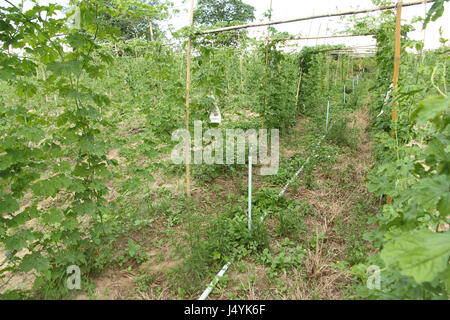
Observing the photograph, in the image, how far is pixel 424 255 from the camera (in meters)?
0.76

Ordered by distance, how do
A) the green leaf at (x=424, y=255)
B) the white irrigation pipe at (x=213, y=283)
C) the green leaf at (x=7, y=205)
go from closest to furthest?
the green leaf at (x=424, y=255) < the green leaf at (x=7, y=205) < the white irrigation pipe at (x=213, y=283)

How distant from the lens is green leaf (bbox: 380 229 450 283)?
0.72 m

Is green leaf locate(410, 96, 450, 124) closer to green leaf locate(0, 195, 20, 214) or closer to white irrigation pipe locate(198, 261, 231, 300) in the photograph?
white irrigation pipe locate(198, 261, 231, 300)

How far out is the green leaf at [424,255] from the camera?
724 millimetres

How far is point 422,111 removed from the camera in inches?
31.7

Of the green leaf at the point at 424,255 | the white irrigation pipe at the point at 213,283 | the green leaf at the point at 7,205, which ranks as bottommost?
the white irrigation pipe at the point at 213,283

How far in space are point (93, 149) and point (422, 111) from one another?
226 cm

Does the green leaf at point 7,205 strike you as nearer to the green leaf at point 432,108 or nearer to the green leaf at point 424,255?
the green leaf at point 424,255

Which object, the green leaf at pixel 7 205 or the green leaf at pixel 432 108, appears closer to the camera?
the green leaf at pixel 432 108

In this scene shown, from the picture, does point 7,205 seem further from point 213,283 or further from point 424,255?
point 424,255

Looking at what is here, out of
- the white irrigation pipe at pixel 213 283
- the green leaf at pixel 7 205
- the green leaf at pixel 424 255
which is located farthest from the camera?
the white irrigation pipe at pixel 213 283

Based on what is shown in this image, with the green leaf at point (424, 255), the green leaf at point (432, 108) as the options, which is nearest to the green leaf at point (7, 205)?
the green leaf at point (424, 255)
